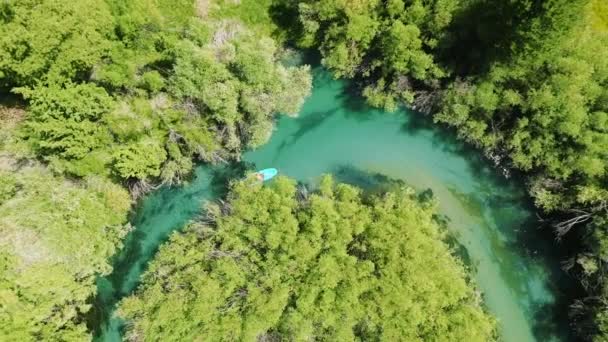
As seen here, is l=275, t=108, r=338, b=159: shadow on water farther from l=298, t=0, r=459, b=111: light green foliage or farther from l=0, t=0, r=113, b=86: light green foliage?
l=0, t=0, r=113, b=86: light green foliage

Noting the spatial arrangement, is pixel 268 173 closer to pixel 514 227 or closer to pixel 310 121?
pixel 310 121

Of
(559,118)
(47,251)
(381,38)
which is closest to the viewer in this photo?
(47,251)

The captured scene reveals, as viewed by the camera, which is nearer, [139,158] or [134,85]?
[139,158]

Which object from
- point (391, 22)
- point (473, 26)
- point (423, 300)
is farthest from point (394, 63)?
→ point (423, 300)

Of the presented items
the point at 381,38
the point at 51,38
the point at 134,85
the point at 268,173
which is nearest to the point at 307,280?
the point at 268,173

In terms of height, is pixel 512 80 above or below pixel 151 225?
above

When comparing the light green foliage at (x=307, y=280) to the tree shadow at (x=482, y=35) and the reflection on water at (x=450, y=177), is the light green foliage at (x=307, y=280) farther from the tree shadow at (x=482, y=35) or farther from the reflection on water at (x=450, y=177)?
the tree shadow at (x=482, y=35)

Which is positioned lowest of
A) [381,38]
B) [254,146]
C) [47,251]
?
[47,251]

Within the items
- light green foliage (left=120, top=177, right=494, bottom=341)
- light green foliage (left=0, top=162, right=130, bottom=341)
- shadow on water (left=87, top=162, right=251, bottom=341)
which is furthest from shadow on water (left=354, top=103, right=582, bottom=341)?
light green foliage (left=0, top=162, right=130, bottom=341)
